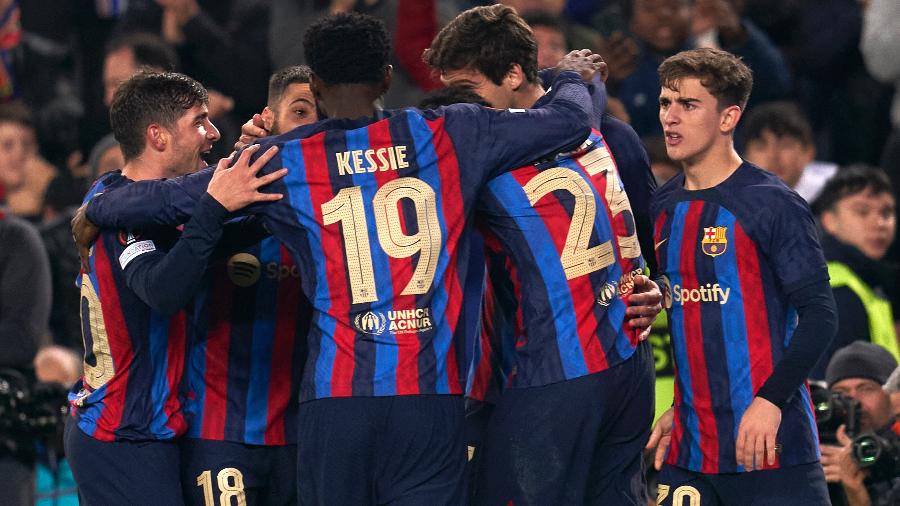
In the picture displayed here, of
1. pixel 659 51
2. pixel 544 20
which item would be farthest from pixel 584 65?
pixel 659 51

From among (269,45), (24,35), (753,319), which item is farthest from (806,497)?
(24,35)

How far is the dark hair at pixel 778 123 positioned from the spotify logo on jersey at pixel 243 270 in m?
5.20

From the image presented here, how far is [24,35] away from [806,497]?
847 centimetres

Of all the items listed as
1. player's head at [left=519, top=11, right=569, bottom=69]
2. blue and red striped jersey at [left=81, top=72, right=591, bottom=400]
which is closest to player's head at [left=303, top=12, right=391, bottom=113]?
blue and red striped jersey at [left=81, top=72, right=591, bottom=400]

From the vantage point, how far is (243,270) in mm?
6406

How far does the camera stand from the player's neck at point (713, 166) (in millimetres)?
6039

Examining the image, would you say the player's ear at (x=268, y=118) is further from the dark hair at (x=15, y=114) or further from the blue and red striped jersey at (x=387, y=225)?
the dark hair at (x=15, y=114)

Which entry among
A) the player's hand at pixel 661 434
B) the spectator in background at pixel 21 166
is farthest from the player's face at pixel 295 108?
the spectator in background at pixel 21 166

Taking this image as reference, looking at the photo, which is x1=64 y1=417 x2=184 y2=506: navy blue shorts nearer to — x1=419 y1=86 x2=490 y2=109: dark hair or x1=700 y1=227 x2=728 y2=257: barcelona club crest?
x1=419 y1=86 x2=490 y2=109: dark hair

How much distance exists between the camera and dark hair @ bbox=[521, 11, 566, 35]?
33.9 feet

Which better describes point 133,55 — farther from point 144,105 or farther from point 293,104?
point 144,105

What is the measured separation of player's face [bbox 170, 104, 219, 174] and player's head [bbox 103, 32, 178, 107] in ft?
13.6

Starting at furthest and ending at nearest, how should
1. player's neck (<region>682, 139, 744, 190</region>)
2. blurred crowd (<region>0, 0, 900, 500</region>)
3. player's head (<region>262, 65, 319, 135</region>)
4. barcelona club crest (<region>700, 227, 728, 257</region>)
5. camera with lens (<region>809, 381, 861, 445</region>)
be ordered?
blurred crowd (<region>0, 0, 900, 500</region>) → camera with lens (<region>809, 381, 861, 445</region>) → player's head (<region>262, 65, 319, 135</region>) → player's neck (<region>682, 139, 744, 190</region>) → barcelona club crest (<region>700, 227, 728, 257</region>)

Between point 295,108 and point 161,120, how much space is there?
724mm
